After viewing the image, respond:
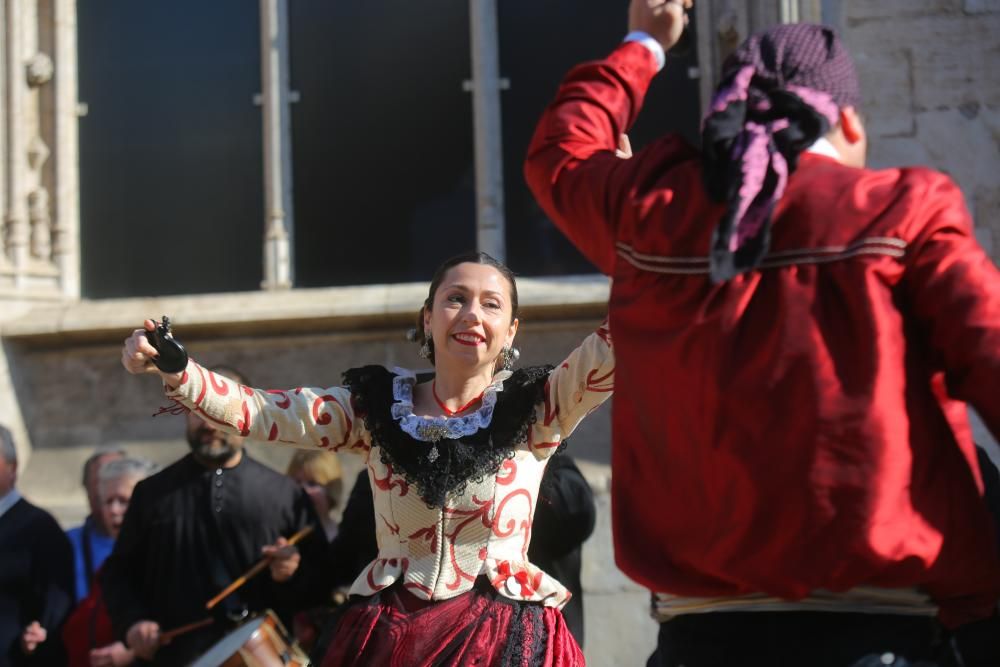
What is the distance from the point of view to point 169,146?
7.91 meters

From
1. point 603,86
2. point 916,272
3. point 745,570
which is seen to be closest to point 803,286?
point 916,272

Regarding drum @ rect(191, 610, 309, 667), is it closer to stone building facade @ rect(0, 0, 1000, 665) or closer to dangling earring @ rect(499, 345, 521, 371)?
dangling earring @ rect(499, 345, 521, 371)

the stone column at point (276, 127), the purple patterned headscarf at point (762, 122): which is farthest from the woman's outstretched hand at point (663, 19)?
the stone column at point (276, 127)

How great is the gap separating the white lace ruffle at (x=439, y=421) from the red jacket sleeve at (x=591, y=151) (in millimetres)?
1061

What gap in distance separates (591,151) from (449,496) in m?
1.20

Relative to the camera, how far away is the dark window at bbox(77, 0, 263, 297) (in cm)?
782

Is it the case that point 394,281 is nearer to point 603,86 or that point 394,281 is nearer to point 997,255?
point 997,255

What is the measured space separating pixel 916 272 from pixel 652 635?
15.7ft

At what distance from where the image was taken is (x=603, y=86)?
2.55 meters

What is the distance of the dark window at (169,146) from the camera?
7.82m

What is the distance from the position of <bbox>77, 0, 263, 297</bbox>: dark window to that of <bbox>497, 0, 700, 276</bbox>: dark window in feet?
4.42

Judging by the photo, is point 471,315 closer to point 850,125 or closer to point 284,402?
point 284,402

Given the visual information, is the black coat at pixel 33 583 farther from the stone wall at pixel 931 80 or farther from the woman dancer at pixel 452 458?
the stone wall at pixel 931 80

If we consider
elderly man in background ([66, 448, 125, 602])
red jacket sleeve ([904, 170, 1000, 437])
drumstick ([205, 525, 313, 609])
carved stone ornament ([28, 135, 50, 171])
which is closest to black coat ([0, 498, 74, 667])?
elderly man in background ([66, 448, 125, 602])
